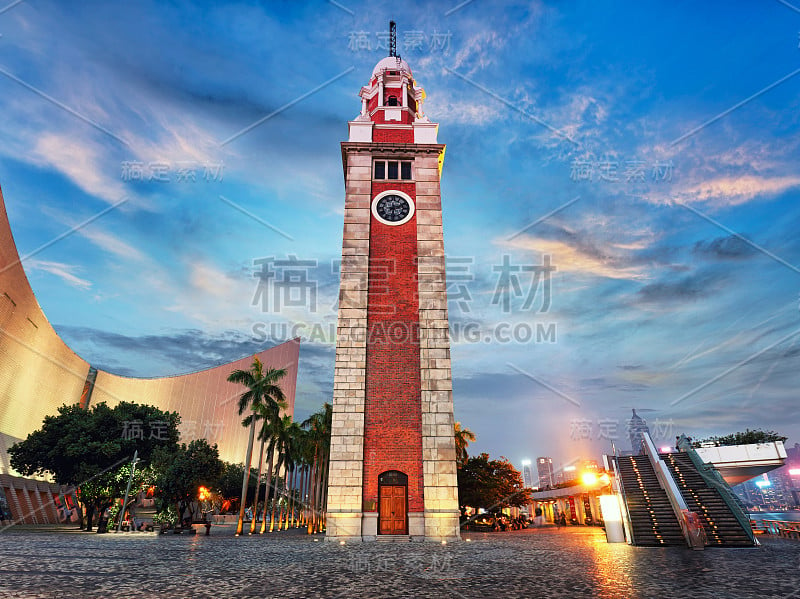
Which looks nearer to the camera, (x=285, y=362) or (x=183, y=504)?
(x=183, y=504)

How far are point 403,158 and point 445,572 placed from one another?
23.6m

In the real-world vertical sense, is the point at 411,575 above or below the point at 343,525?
below

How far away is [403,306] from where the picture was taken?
24.6 meters

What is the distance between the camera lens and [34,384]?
174ft

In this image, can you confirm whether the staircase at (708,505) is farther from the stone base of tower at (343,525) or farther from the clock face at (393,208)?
the clock face at (393,208)

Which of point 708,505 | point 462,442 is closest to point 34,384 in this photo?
point 462,442

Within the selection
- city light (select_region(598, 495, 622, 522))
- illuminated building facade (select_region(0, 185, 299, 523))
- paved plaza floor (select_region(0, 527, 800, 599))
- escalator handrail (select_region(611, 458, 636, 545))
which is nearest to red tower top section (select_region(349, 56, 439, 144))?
escalator handrail (select_region(611, 458, 636, 545))

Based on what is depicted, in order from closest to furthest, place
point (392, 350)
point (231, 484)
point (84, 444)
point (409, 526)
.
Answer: point (409, 526) → point (392, 350) → point (84, 444) → point (231, 484)

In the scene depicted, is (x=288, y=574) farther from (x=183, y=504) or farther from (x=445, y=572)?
(x=183, y=504)

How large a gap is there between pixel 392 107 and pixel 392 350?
16.7 metres

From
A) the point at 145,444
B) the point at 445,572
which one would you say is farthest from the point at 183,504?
the point at 445,572

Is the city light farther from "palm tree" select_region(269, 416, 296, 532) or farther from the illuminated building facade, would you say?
the illuminated building facade

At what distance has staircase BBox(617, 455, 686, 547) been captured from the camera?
16.2 meters

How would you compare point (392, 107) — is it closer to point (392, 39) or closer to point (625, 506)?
point (392, 39)
